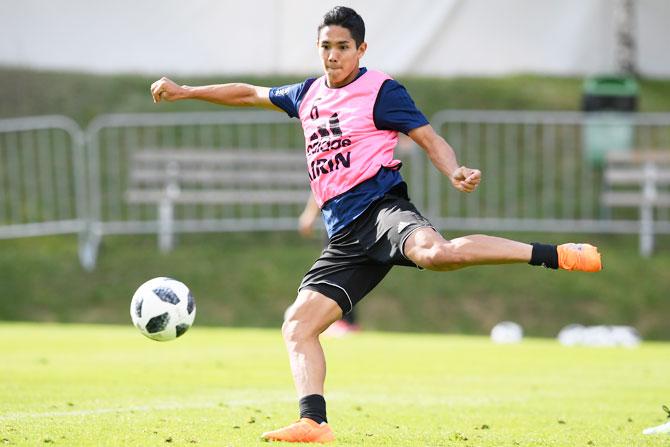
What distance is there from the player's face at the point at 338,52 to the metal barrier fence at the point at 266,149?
413 inches

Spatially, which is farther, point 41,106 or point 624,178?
point 41,106

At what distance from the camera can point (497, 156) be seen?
1909 centimetres

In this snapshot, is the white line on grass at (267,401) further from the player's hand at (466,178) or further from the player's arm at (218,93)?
the player's hand at (466,178)

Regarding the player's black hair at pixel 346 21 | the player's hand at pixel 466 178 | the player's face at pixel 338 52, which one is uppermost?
the player's black hair at pixel 346 21

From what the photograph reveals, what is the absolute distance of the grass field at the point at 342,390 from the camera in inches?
272

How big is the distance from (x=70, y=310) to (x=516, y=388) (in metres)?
8.62

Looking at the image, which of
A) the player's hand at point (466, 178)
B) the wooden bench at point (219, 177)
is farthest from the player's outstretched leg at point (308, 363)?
the wooden bench at point (219, 177)

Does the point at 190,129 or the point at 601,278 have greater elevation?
the point at 190,129

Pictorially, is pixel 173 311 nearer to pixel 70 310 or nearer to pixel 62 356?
pixel 62 356

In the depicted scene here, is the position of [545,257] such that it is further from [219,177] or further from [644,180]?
[219,177]

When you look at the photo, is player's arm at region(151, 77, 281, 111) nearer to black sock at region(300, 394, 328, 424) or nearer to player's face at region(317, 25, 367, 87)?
player's face at region(317, 25, 367, 87)

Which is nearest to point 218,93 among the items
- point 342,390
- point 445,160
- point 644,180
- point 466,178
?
point 445,160

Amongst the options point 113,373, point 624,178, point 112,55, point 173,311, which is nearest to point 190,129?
point 112,55

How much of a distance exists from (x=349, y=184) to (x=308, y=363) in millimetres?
979
